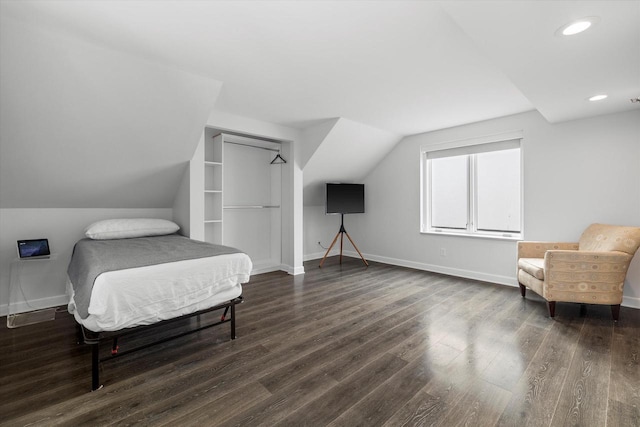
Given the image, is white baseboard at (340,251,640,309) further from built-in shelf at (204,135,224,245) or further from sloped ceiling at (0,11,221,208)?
sloped ceiling at (0,11,221,208)

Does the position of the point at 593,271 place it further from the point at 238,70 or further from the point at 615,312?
the point at 238,70

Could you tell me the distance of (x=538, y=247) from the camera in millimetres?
3592

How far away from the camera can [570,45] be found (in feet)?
6.24

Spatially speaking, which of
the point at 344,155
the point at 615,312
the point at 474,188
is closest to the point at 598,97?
the point at 474,188

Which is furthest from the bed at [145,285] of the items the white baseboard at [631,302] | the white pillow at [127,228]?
the white baseboard at [631,302]

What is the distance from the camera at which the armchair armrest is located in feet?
11.4

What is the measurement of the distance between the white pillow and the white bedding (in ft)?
4.79

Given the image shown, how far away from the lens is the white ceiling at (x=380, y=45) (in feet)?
5.76

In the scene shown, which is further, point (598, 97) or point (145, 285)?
point (598, 97)

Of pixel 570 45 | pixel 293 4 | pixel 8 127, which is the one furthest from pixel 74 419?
pixel 570 45

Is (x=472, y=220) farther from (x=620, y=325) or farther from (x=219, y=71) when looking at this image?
(x=219, y=71)

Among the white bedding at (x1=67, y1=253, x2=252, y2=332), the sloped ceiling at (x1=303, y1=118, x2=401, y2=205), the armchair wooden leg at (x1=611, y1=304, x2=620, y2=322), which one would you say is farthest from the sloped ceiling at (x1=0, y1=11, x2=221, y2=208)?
the armchair wooden leg at (x1=611, y1=304, x2=620, y2=322)

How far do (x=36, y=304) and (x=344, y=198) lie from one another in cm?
450

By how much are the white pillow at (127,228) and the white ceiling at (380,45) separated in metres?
1.74
